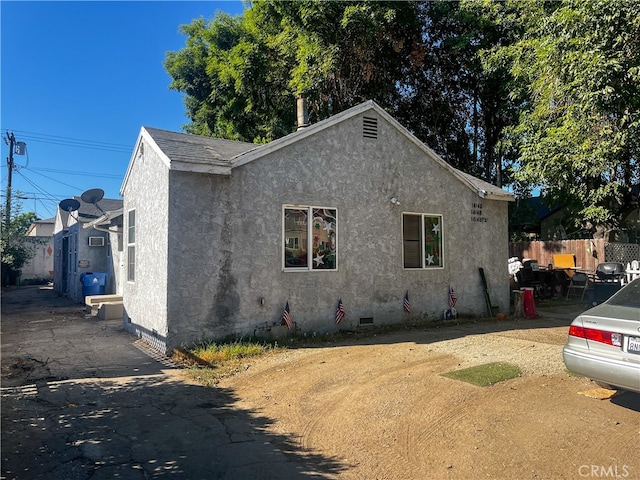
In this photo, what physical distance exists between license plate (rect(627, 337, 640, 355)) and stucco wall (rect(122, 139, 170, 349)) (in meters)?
6.56

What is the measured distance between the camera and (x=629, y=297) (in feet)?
16.7

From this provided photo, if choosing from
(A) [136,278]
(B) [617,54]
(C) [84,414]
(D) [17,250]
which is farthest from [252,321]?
(D) [17,250]

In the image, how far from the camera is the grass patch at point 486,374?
5.93 m

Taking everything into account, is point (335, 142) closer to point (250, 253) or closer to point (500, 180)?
point (250, 253)

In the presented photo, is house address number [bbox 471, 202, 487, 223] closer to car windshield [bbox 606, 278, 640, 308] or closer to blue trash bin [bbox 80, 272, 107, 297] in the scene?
car windshield [bbox 606, 278, 640, 308]

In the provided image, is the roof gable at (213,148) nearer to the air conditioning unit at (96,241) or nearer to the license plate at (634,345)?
the license plate at (634,345)

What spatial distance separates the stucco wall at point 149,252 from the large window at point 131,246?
178 mm

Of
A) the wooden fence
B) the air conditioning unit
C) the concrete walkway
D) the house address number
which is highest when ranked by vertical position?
the house address number

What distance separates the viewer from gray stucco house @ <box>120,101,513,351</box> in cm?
792

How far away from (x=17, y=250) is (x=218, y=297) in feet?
73.3

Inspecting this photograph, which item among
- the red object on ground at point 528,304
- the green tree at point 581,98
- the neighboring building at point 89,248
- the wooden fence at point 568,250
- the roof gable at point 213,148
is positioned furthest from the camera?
the wooden fence at point 568,250

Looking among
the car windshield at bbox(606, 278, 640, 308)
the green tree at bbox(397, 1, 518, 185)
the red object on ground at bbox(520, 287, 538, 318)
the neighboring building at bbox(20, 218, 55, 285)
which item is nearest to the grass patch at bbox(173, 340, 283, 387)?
the car windshield at bbox(606, 278, 640, 308)

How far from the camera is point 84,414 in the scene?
16.2ft

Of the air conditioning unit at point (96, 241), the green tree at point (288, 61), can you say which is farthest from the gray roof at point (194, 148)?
the air conditioning unit at point (96, 241)
